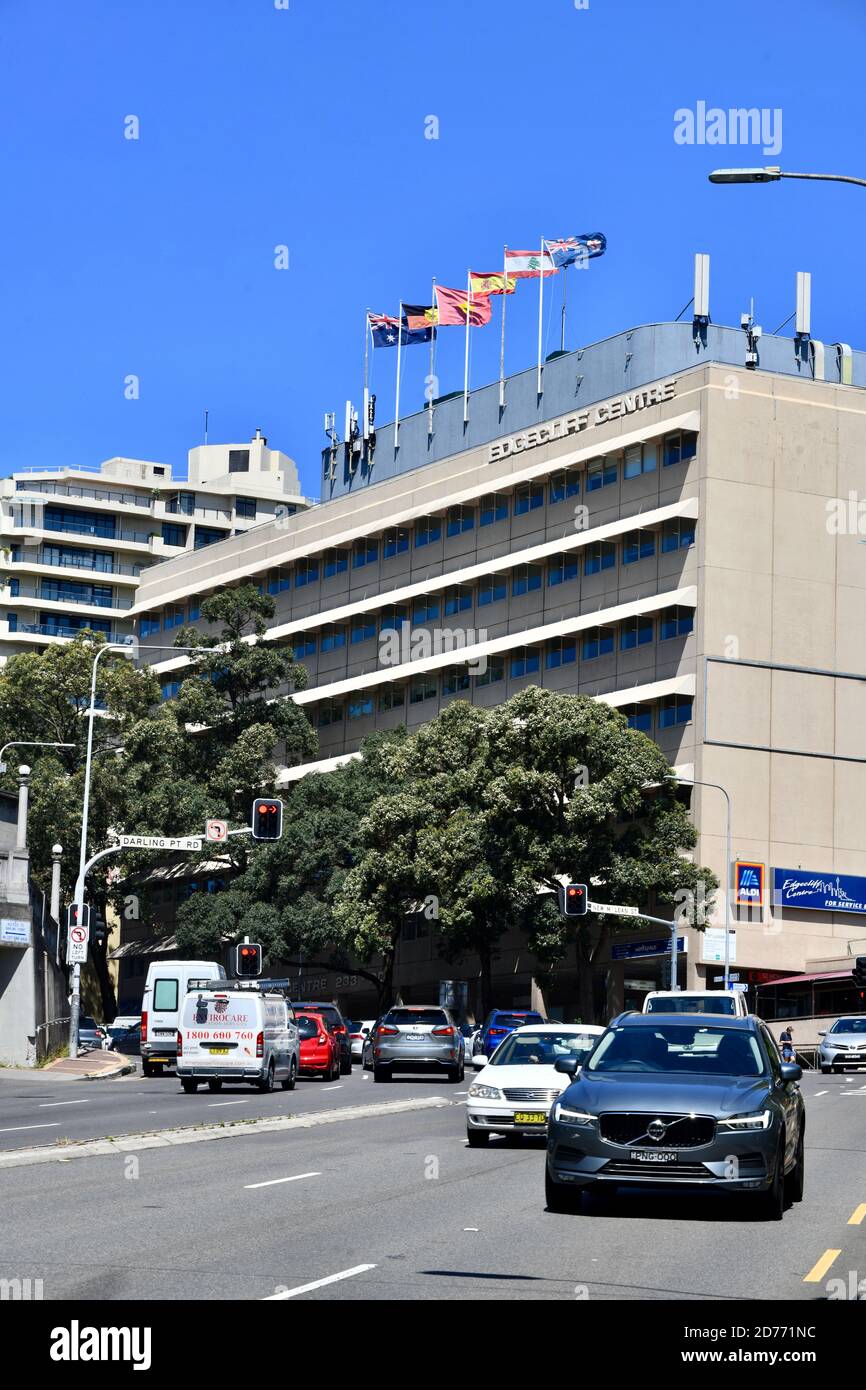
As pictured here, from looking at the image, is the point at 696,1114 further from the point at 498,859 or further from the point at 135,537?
the point at 135,537

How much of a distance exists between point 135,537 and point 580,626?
5297 centimetres

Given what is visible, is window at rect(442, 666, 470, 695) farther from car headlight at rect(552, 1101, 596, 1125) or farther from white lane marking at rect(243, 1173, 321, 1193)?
car headlight at rect(552, 1101, 596, 1125)

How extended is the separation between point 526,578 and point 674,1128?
6968cm

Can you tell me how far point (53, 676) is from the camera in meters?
78.1

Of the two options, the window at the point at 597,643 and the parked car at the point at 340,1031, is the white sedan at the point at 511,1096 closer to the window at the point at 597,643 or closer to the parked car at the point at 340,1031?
the parked car at the point at 340,1031

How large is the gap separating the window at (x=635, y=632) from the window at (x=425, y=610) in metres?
12.3

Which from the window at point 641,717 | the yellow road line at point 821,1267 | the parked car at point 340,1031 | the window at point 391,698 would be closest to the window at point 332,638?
the window at point 391,698

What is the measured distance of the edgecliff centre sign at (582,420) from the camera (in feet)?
259

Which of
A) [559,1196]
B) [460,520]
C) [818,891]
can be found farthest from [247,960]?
[460,520]

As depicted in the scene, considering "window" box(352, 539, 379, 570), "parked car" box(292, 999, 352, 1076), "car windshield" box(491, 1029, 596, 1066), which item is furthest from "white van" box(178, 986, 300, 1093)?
"window" box(352, 539, 379, 570)

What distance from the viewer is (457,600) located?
88500 mm

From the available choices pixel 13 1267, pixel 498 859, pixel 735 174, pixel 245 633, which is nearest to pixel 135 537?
pixel 245 633

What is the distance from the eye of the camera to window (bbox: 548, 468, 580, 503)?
8306 centimetres

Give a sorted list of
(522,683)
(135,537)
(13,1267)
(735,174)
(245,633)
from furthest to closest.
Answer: (135,537), (245,633), (522,683), (735,174), (13,1267)
